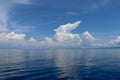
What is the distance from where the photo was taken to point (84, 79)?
40906 millimetres

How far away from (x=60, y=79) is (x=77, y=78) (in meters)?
4.43

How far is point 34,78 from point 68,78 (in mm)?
8665

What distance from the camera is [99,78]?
41.8 meters

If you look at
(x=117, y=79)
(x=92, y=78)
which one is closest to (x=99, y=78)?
(x=92, y=78)

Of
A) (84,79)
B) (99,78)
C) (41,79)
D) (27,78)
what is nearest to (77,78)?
(84,79)

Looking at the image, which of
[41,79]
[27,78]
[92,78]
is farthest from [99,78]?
[27,78]

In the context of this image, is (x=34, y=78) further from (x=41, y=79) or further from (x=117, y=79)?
(x=117, y=79)

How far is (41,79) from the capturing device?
41031 millimetres

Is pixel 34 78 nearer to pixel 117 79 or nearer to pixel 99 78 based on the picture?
pixel 99 78

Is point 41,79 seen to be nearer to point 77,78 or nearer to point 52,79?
point 52,79

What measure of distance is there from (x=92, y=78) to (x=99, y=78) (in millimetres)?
1759

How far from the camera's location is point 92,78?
41938 millimetres

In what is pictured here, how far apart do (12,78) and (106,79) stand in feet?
76.9

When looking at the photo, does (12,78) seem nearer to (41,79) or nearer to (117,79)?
(41,79)
